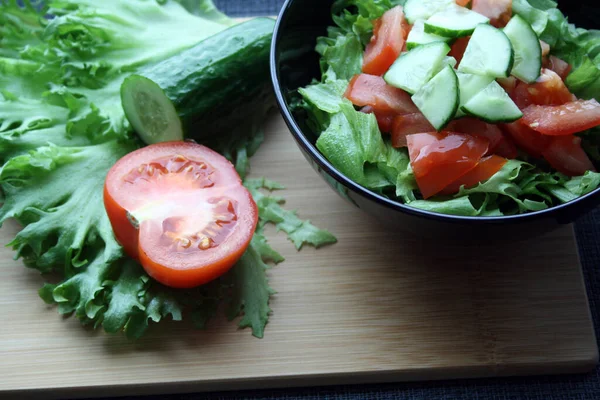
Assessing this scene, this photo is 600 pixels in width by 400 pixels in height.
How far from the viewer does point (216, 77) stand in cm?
263

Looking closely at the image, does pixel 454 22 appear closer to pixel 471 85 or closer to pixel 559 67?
pixel 471 85

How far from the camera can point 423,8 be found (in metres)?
2.36

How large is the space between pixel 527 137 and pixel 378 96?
19.6 inches

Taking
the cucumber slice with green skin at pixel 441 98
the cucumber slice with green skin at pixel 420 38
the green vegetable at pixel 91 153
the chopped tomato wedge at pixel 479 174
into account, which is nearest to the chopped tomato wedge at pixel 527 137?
the chopped tomato wedge at pixel 479 174

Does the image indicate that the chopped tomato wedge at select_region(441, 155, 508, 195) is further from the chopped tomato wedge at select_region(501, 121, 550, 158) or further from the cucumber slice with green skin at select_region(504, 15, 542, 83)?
the cucumber slice with green skin at select_region(504, 15, 542, 83)

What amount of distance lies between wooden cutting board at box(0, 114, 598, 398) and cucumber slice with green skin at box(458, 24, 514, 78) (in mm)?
552

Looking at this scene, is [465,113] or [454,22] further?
[454,22]

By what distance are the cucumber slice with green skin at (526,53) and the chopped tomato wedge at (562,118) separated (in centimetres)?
11

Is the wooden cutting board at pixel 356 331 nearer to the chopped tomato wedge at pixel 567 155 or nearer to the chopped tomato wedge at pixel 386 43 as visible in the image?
the chopped tomato wedge at pixel 567 155

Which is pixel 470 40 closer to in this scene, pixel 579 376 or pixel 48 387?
pixel 579 376

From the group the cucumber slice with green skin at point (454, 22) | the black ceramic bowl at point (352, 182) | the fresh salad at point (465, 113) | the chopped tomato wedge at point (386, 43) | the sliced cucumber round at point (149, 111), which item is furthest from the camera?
the sliced cucumber round at point (149, 111)

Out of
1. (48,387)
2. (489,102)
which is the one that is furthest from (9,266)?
(489,102)

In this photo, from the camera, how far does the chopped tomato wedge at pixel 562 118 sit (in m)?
2.15

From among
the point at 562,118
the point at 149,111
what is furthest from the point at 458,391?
the point at 149,111
